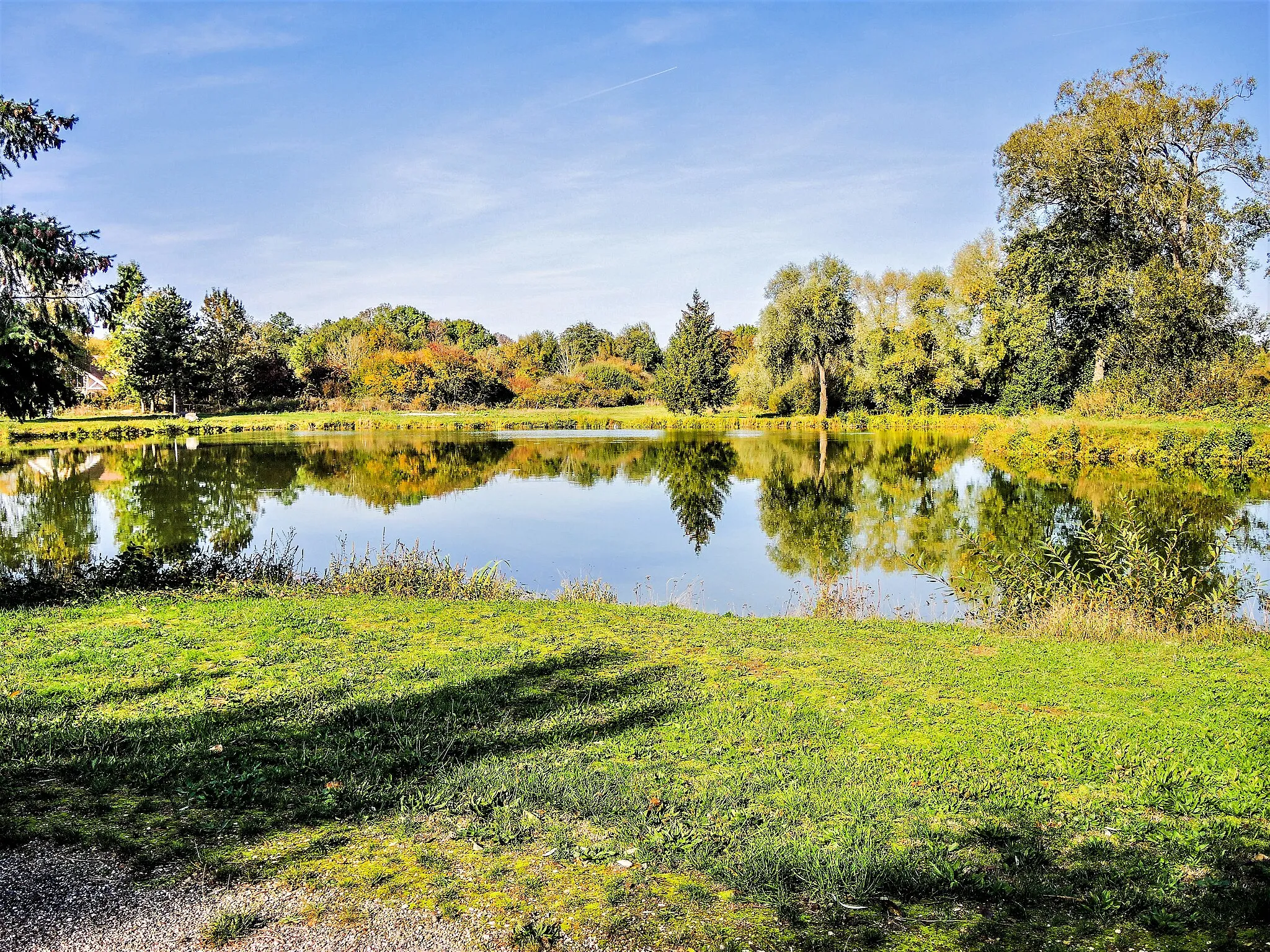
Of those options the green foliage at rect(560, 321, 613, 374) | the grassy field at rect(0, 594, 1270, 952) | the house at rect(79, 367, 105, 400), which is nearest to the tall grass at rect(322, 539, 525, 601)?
the grassy field at rect(0, 594, 1270, 952)

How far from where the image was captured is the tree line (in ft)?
37.8

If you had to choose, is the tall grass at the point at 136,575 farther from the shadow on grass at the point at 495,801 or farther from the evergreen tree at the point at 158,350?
the evergreen tree at the point at 158,350

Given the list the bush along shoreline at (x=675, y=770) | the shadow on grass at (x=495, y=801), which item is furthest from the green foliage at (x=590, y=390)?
the shadow on grass at (x=495, y=801)

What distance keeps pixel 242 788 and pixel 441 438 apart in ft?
148

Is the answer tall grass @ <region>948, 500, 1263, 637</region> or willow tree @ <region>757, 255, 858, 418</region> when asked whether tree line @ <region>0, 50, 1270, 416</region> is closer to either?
willow tree @ <region>757, 255, 858, 418</region>

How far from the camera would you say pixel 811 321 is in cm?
5847

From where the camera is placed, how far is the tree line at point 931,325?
11.5 metres

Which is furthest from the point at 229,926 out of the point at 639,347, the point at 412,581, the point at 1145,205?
the point at 639,347

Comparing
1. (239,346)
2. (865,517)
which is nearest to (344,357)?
(239,346)

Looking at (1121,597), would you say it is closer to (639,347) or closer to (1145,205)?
(1145,205)

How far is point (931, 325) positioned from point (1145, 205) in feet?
62.7

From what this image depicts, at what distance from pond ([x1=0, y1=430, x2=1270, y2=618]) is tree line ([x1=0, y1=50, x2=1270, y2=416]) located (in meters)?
5.76

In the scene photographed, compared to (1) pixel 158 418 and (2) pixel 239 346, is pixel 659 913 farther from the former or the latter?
(2) pixel 239 346

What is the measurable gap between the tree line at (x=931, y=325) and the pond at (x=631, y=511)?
5.76 meters
